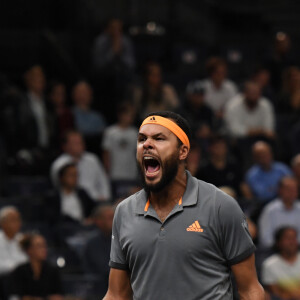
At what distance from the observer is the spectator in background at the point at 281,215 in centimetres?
970

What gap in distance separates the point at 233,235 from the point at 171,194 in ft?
1.09

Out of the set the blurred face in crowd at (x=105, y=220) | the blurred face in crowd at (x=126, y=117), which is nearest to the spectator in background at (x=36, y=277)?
the blurred face in crowd at (x=105, y=220)

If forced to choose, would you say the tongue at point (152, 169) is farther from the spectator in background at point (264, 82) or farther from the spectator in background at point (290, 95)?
the spectator in background at point (264, 82)

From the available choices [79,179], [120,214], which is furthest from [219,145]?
[120,214]

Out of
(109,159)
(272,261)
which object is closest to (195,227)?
(272,261)

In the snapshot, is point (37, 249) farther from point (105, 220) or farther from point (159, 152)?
point (159, 152)

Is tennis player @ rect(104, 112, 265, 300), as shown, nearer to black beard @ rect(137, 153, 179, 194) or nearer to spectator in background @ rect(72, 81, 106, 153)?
black beard @ rect(137, 153, 179, 194)

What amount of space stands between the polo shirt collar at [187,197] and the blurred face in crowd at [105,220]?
5276 millimetres

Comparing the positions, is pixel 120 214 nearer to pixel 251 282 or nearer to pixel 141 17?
pixel 251 282

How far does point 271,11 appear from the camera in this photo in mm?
16422

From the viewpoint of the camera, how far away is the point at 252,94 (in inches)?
461

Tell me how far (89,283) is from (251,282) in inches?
208

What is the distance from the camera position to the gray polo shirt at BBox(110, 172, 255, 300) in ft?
12.1

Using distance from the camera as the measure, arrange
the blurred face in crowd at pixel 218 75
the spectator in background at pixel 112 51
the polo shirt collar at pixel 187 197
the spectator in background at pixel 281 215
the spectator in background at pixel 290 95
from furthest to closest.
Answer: the spectator in background at pixel 112 51 → the blurred face in crowd at pixel 218 75 → the spectator in background at pixel 290 95 → the spectator in background at pixel 281 215 → the polo shirt collar at pixel 187 197
